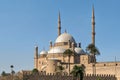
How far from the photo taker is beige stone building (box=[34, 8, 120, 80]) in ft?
226

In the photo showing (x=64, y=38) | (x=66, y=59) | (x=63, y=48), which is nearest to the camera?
(x=66, y=59)

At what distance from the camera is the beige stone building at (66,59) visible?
69.0 m

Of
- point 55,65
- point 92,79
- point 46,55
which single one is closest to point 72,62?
point 55,65

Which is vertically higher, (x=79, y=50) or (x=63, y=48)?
(x=63, y=48)

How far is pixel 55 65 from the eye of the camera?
7431 centimetres

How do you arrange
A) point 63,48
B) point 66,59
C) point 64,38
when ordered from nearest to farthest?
1. point 66,59
2. point 63,48
3. point 64,38

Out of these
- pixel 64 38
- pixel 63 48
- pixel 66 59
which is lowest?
pixel 66 59

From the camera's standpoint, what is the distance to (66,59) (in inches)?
3118

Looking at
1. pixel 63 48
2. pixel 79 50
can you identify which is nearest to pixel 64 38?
pixel 63 48

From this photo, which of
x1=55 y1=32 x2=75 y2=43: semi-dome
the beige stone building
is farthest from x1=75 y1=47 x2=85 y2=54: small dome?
x1=55 y1=32 x2=75 y2=43: semi-dome

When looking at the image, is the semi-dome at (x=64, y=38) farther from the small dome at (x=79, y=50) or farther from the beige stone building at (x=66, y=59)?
the small dome at (x=79, y=50)

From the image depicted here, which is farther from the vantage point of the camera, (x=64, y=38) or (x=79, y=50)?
(x=64, y=38)

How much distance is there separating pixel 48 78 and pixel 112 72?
16.1 m

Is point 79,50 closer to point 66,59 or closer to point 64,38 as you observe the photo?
point 66,59
